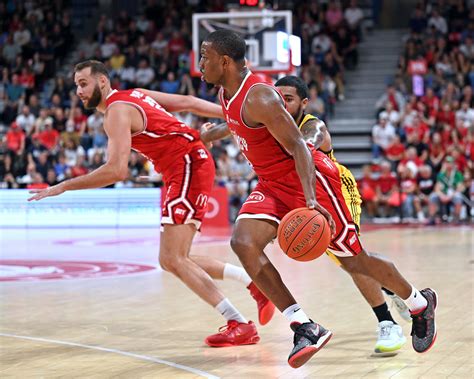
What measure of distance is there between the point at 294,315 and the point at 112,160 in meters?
1.44

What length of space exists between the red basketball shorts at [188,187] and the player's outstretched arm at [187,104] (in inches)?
9.7

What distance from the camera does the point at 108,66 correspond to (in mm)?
24250

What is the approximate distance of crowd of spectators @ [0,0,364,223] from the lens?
1980 centimetres

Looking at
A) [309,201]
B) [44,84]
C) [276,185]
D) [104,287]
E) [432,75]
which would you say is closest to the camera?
[309,201]

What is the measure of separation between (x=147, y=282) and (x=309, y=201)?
4.73m

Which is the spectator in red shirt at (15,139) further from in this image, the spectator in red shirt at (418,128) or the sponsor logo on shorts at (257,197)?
the sponsor logo on shorts at (257,197)

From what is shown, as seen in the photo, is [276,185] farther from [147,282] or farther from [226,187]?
[226,187]

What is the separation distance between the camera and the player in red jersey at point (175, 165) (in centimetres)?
586

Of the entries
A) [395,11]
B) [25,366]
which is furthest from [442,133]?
[25,366]

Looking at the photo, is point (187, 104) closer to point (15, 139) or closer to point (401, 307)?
point (401, 307)

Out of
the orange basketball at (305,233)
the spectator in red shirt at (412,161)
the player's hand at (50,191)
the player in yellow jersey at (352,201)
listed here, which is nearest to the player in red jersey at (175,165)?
the player's hand at (50,191)

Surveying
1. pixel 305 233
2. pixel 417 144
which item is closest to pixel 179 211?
pixel 305 233

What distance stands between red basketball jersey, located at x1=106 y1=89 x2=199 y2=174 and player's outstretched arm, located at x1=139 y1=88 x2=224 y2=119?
0.13m

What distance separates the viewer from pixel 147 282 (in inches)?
370
